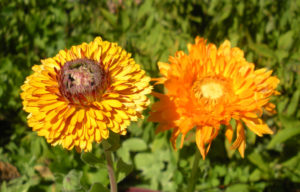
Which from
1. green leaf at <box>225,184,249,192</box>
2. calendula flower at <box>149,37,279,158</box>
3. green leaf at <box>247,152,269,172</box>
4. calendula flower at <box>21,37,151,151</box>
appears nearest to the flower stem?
calendula flower at <box>21,37,151,151</box>

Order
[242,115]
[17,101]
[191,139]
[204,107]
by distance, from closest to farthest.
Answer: [242,115], [204,107], [191,139], [17,101]

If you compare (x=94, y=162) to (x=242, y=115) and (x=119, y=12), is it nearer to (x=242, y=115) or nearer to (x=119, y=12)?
(x=242, y=115)

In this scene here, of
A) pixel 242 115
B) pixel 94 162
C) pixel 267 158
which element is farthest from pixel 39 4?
pixel 267 158

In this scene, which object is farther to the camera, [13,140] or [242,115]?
[13,140]

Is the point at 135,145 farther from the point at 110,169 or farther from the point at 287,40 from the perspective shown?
the point at 287,40

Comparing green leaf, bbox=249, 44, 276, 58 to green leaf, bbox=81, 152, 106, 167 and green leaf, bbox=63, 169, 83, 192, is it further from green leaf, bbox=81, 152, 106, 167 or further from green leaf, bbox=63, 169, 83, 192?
green leaf, bbox=63, 169, 83, 192

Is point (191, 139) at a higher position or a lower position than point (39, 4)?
lower

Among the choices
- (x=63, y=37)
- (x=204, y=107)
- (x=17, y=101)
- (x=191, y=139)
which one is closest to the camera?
(x=204, y=107)
